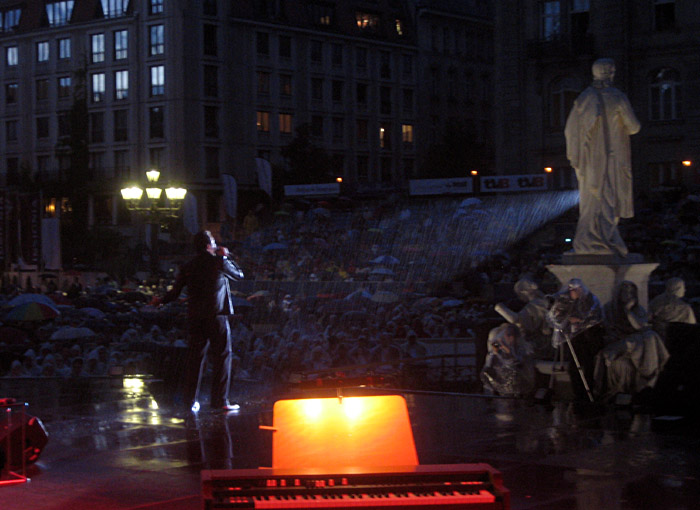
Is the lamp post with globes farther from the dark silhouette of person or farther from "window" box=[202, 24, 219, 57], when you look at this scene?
"window" box=[202, 24, 219, 57]

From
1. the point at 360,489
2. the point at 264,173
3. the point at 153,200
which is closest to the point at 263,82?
the point at 264,173

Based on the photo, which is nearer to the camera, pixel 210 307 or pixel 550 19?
pixel 210 307

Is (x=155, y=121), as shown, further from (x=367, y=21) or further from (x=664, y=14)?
(x=664, y=14)

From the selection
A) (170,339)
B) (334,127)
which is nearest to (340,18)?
(334,127)

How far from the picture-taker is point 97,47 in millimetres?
71500

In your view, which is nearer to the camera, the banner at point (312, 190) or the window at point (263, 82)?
the banner at point (312, 190)

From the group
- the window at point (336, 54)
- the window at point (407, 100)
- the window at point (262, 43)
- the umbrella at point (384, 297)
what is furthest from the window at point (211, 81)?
the umbrella at point (384, 297)

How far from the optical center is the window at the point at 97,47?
71.2 meters

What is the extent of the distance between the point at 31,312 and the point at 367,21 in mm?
54623

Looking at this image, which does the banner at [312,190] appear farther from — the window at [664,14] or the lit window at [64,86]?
the lit window at [64,86]

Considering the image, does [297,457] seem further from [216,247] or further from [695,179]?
[695,179]

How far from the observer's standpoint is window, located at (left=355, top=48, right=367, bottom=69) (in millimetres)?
75000

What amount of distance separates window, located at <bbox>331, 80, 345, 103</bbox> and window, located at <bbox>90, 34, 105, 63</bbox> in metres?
15.2

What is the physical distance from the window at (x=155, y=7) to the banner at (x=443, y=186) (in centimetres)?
2917
